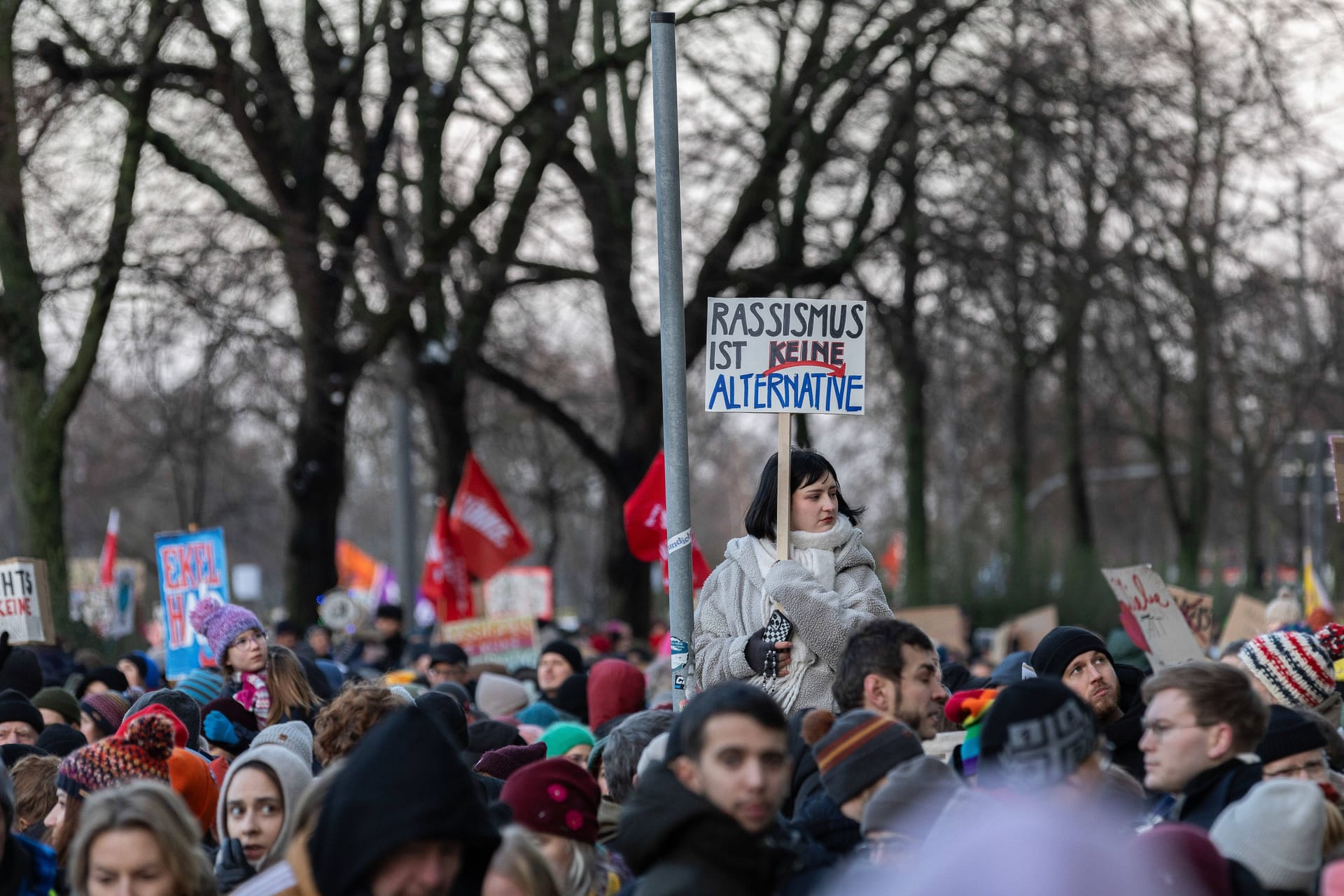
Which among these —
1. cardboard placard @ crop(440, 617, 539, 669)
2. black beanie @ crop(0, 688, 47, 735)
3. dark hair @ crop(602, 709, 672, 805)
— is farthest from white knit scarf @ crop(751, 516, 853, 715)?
cardboard placard @ crop(440, 617, 539, 669)

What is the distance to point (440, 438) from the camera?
20891 millimetres

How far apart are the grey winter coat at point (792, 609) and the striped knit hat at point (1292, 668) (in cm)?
126

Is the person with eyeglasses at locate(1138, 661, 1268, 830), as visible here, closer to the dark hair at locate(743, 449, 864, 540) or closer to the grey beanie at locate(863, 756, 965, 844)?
the grey beanie at locate(863, 756, 965, 844)

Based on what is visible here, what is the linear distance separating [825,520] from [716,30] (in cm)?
1316

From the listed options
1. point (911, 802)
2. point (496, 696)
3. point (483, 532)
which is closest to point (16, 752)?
point (496, 696)

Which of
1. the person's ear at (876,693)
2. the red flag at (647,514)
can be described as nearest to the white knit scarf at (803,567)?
the person's ear at (876,693)

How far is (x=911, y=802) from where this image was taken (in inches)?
167

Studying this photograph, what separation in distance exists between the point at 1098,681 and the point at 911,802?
2.01 meters

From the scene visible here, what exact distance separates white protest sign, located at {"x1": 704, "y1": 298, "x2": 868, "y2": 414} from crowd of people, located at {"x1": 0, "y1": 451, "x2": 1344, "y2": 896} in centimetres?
53

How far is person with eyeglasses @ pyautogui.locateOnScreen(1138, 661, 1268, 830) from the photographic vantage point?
4582mm

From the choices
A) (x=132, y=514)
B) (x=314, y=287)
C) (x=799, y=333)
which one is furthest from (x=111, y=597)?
(x=132, y=514)

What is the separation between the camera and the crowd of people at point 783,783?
152 inches

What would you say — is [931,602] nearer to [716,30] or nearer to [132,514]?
[716,30]

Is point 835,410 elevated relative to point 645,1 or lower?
lower
